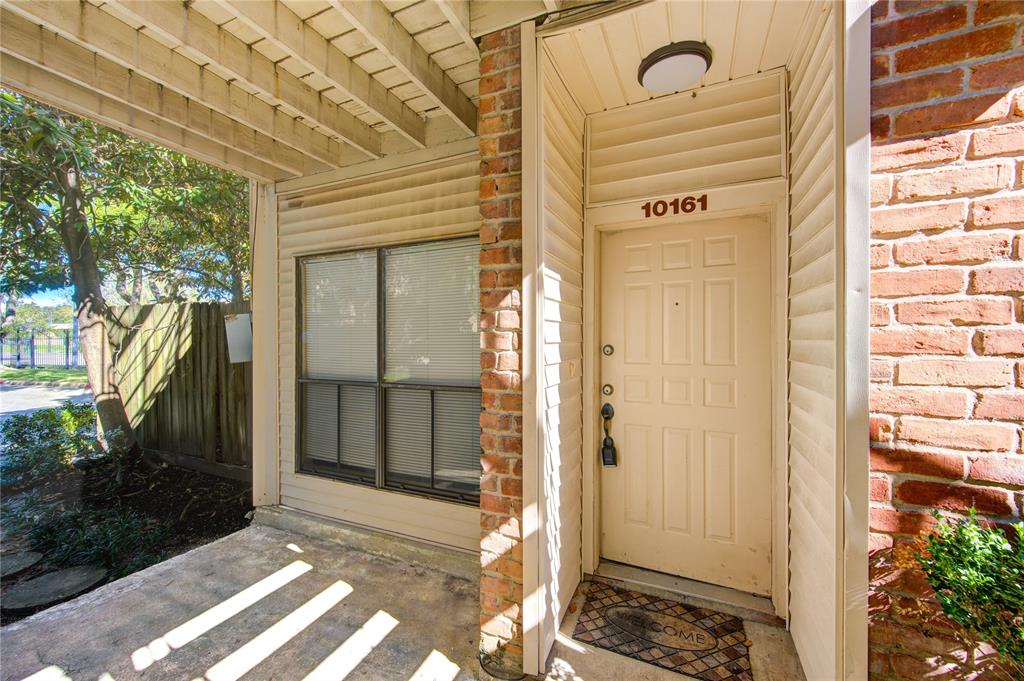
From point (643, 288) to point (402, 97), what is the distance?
73.6 inches

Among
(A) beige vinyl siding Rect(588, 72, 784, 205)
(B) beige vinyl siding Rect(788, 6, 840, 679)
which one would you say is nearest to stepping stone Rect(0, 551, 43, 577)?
(A) beige vinyl siding Rect(588, 72, 784, 205)

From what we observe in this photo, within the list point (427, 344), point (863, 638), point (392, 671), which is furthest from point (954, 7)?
point (392, 671)

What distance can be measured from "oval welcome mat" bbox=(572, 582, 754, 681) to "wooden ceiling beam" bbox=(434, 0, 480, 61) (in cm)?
280

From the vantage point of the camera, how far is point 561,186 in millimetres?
1972

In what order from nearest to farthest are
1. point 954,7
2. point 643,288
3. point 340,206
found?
point 954,7, point 643,288, point 340,206

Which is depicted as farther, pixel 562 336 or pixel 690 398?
pixel 690 398

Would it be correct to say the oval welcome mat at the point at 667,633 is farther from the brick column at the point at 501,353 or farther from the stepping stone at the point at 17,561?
the stepping stone at the point at 17,561

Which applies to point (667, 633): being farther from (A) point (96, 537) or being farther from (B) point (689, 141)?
(A) point (96, 537)

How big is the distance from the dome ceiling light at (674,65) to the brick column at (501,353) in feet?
1.95

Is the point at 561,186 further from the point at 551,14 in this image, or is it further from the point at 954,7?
the point at 954,7

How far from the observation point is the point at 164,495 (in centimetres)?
413

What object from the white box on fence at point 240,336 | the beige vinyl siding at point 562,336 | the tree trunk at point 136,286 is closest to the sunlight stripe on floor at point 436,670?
the beige vinyl siding at point 562,336

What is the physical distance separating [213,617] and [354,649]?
89 cm

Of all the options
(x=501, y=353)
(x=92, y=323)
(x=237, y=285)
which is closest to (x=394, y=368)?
(x=501, y=353)
